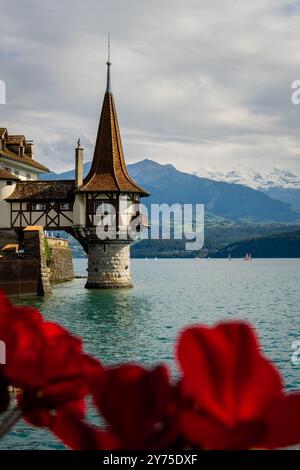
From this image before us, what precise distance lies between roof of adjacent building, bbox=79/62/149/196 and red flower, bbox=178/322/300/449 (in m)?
50.9

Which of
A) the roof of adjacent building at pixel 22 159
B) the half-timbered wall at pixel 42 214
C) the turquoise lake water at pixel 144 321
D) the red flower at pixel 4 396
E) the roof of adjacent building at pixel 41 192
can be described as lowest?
the turquoise lake water at pixel 144 321

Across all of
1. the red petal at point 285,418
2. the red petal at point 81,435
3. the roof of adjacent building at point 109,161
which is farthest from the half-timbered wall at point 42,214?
the red petal at point 285,418

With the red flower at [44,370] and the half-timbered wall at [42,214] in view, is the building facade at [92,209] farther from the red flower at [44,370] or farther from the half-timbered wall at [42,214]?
the red flower at [44,370]

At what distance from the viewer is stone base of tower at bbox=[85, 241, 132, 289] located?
5209cm

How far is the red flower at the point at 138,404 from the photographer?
111cm

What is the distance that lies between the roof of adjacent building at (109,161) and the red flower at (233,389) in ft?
167

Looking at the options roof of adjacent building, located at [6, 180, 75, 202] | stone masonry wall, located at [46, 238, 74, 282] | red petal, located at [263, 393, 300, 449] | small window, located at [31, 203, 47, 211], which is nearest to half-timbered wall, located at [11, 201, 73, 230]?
small window, located at [31, 203, 47, 211]

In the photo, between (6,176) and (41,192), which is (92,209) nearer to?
(41,192)

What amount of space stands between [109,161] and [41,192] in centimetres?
658

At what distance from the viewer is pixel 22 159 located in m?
57.3

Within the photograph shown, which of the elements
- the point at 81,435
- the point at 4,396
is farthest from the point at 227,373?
the point at 4,396
